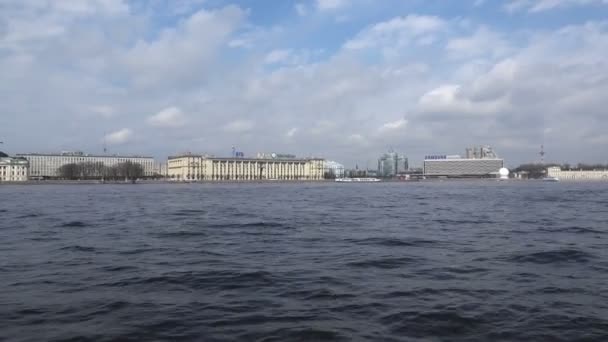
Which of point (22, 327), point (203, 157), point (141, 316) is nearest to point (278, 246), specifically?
point (141, 316)

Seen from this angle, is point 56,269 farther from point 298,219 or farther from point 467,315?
point 298,219

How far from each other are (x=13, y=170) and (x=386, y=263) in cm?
17615

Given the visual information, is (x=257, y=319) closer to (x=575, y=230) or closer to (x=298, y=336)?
(x=298, y=336)

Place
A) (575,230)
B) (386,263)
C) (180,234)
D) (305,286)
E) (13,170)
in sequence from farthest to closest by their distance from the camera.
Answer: (13,170) < (575,230) < (180,234) < (386,263) < (305,286)

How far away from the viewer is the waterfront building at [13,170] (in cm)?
15900

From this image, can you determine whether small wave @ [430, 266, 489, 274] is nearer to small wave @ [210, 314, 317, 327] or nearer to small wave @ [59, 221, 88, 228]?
small wave @ [210, 314, 317, 327]

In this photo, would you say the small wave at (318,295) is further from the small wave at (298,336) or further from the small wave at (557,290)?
the small wave at (557,290)

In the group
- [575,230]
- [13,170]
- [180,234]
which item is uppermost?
[13,170]

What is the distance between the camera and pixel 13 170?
16175cm

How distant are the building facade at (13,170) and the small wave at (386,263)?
16988cm

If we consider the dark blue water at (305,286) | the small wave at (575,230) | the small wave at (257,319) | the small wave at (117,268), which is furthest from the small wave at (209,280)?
the small wave at (575,230)

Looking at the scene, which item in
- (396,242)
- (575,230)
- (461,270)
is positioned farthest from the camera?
(575,230)

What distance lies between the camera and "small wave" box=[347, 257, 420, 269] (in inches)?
500

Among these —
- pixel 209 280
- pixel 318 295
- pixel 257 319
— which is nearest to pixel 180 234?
pixel 209 280
